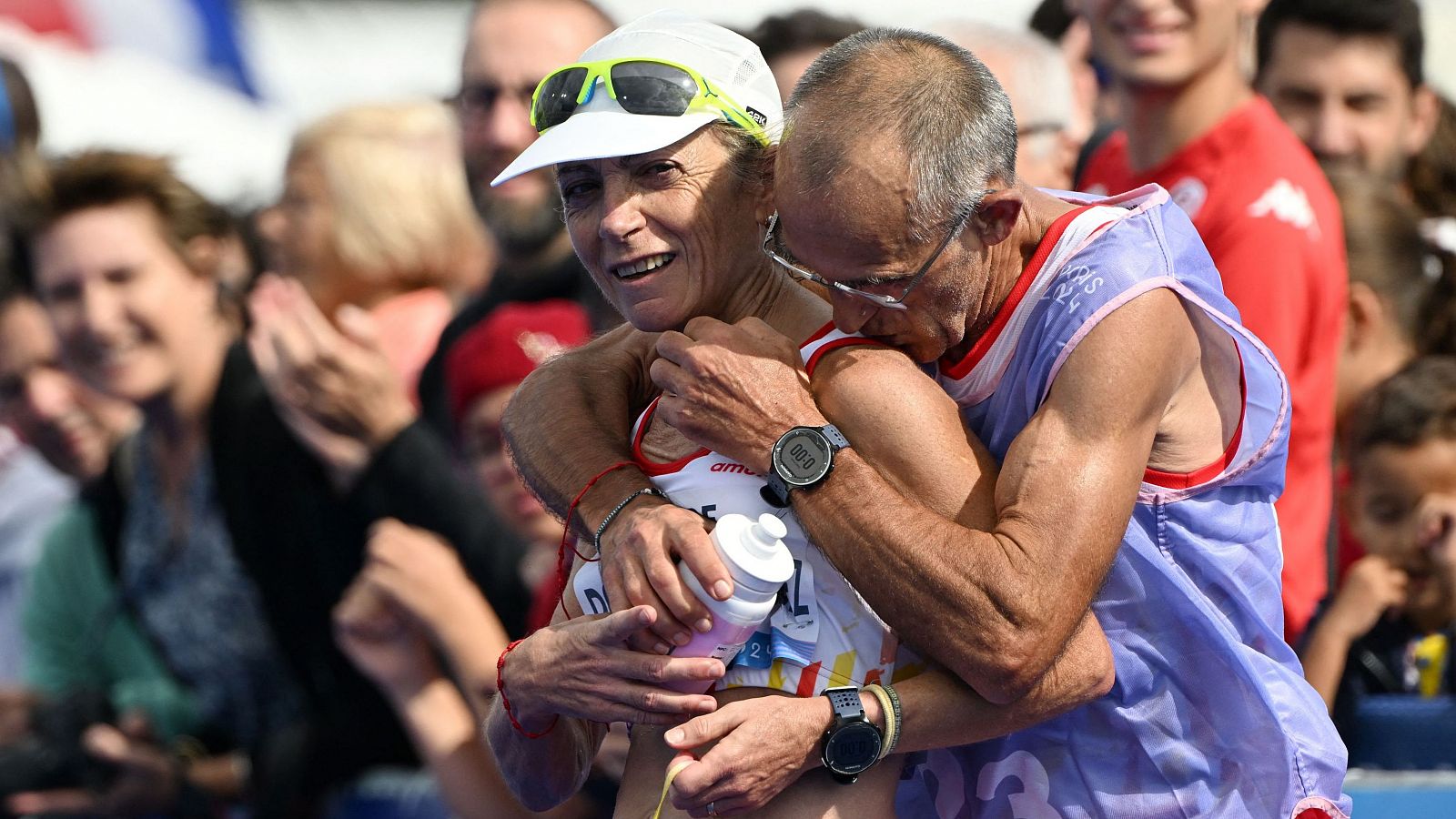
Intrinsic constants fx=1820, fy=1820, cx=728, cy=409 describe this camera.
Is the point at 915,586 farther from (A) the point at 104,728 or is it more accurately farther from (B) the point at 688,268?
(A) the point at 104,728

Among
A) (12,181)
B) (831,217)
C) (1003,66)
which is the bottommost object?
(12,181)

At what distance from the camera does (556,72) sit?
2.65 meters

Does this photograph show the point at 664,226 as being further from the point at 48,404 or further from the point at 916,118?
the point at 48,404

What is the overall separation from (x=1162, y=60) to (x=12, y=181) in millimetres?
3420

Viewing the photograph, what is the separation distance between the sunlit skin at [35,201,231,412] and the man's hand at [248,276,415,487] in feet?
2.65

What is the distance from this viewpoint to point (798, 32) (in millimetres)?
4562

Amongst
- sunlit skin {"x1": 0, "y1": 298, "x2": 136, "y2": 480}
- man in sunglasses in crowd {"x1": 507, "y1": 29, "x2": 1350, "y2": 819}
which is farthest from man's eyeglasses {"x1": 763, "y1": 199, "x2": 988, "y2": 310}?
sunlit skin {"x1": 0, "y1": 298, "x2": 136, "y2": 480}

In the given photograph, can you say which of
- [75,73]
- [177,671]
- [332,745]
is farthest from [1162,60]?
[75,73]

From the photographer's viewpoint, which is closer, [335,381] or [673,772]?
[673,772]

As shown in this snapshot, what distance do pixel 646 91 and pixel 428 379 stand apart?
101 inches

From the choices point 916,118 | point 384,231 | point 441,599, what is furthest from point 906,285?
point 384,231

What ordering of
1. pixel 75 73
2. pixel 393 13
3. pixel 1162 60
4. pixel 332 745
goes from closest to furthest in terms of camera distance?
pixel 1162 60
pixel 332 745
pixel 75 73
pixel 393 13

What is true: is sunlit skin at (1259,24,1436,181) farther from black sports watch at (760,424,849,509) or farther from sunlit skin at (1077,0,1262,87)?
black sports watch at (760,424,849,509)

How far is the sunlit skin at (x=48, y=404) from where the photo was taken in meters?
6.25
